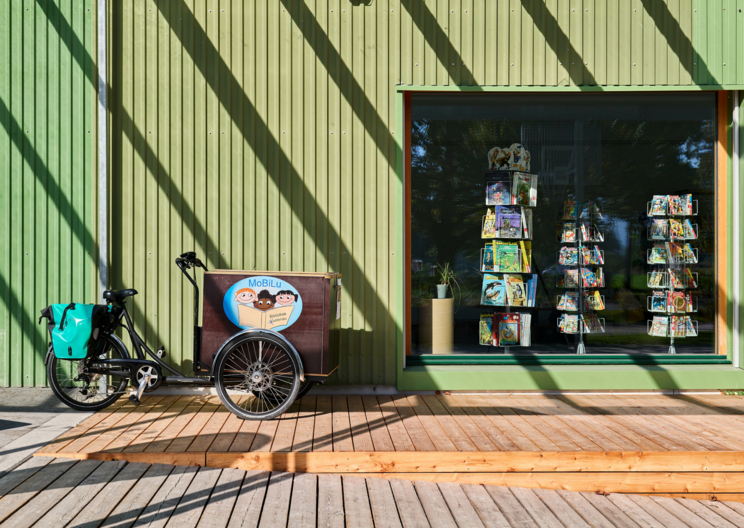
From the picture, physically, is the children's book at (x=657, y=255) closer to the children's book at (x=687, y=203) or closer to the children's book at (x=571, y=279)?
the children's book at (x=687, y=203)

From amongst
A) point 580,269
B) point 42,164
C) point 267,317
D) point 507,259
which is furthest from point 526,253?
point 42,164

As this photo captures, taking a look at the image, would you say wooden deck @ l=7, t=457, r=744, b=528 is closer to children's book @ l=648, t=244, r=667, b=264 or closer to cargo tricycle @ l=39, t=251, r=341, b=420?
cargo tricycle @ l=39, t=251, r=341, b=420

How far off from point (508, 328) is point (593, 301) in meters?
0.89

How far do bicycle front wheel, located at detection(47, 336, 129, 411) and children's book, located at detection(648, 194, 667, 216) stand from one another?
492cm

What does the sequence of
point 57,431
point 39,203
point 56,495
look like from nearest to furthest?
point 56,495
point 57,431
point 39,203

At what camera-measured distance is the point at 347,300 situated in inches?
205

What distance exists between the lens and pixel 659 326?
567 centimetres

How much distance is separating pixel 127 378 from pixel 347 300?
6.17ft

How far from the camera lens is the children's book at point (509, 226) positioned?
5.66 m

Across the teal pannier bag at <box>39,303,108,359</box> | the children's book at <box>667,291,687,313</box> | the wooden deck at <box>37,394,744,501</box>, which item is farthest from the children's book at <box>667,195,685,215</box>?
the teal pannier bag at <box>39,303,108,359</box>

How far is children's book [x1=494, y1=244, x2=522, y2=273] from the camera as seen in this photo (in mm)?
5660

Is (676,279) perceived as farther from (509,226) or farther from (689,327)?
(509,226)

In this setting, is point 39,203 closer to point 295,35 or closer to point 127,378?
point 127,378

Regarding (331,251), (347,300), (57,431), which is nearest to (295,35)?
(331,251)
